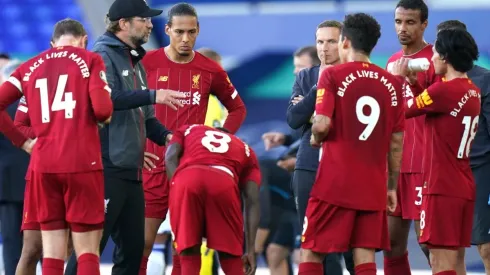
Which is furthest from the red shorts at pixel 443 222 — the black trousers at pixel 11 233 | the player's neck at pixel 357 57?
the black trousers at pixel 11 233

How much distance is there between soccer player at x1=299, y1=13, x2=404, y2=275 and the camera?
6594 millimetres

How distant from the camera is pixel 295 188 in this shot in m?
7.67

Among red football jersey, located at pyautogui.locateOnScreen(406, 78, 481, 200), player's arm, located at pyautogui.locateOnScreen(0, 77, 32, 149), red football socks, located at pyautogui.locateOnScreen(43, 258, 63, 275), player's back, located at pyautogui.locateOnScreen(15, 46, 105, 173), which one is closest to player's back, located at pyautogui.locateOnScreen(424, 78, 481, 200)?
red football jersey, located at pyautogui.locateOnScreen(406, 78, 481, 200)

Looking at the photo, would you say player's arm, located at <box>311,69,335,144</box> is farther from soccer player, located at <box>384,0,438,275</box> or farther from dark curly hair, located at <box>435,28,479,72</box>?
soccer player, located at <box>384,0,438,275</box>

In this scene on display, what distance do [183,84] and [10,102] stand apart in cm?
150

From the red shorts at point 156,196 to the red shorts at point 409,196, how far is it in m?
1.61

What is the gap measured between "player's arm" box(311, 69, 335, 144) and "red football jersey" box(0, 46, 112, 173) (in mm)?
1224

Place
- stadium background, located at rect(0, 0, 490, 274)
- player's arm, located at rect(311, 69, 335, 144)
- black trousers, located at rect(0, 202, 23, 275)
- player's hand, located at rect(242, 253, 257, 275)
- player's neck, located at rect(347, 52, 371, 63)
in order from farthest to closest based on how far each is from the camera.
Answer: stadium background, located at rect(0, 0, 490, 274) → black trousers, located at rect(0, 202, 23, 275) → player's hand, located at rect(242, 253, 257, 275) → player's neck, located at rect(347, 52, 371, 63) → player's arm, located at rect(311, 69, 335, 144)

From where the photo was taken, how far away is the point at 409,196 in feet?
25.5

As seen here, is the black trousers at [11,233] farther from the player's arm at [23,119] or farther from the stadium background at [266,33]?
the stadium background at [266,33]

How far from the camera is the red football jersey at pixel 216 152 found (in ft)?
22.3

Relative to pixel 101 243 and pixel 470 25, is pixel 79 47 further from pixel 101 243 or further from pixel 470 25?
pixel 470 25

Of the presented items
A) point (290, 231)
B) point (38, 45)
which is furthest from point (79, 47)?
point (38, 45)

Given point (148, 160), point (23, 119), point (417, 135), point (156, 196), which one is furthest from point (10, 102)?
point (417, 135)
